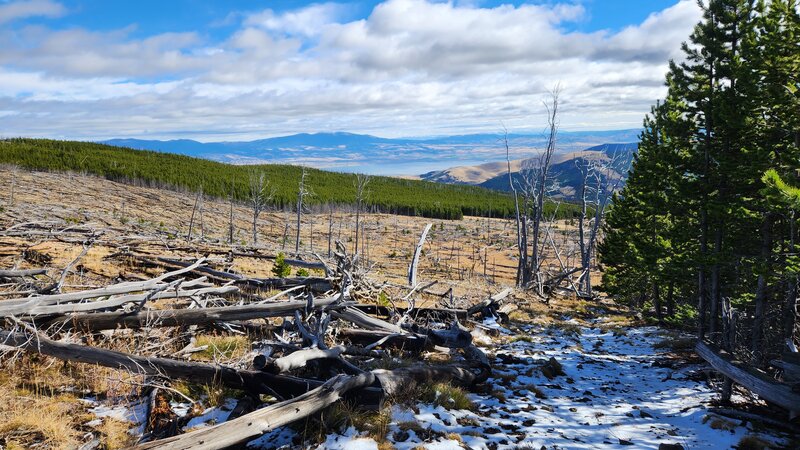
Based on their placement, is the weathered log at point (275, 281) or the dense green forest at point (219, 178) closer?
the weathered log at point (275, 281)

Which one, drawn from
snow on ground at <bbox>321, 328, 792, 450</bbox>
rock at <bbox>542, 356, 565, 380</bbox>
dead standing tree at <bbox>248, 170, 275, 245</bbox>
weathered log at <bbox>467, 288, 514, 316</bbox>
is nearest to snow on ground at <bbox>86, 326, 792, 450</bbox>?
snow on ground at <bbox>321, 328, 792, 450</bbox>

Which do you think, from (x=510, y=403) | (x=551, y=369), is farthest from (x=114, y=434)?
(x=551, y=369)

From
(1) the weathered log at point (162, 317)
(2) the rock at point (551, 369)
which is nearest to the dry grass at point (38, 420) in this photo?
(1) the weathered log at point (162, 317)

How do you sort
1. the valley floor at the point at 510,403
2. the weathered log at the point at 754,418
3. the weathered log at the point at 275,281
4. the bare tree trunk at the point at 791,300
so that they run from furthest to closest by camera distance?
the weathered log at the point at 275,281 → the bare tree trunk at the point at 791,300 → the weathered log at the point at 754,418 → the valley floor at the point at 510,403

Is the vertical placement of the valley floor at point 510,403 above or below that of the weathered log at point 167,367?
below

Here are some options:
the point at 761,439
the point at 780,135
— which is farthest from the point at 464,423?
the point at 780,135

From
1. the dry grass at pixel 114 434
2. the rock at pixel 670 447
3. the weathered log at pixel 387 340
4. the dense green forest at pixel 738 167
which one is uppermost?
the dense green forest at pixel 738 167

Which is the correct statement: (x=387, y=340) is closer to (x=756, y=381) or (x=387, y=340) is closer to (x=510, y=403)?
(x=510, y=403)

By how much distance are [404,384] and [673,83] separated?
15.3 meters

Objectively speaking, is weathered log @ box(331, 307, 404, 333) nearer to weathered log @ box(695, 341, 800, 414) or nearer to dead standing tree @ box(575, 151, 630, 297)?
weathered log @ box(695, 341, 800, 414)

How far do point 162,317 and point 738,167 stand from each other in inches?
548

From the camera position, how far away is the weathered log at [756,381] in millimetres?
5445

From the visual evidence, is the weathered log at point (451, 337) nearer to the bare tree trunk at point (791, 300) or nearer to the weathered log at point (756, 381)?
the weathered log at point (756, 381)

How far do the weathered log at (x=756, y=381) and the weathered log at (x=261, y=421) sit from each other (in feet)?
18.1
